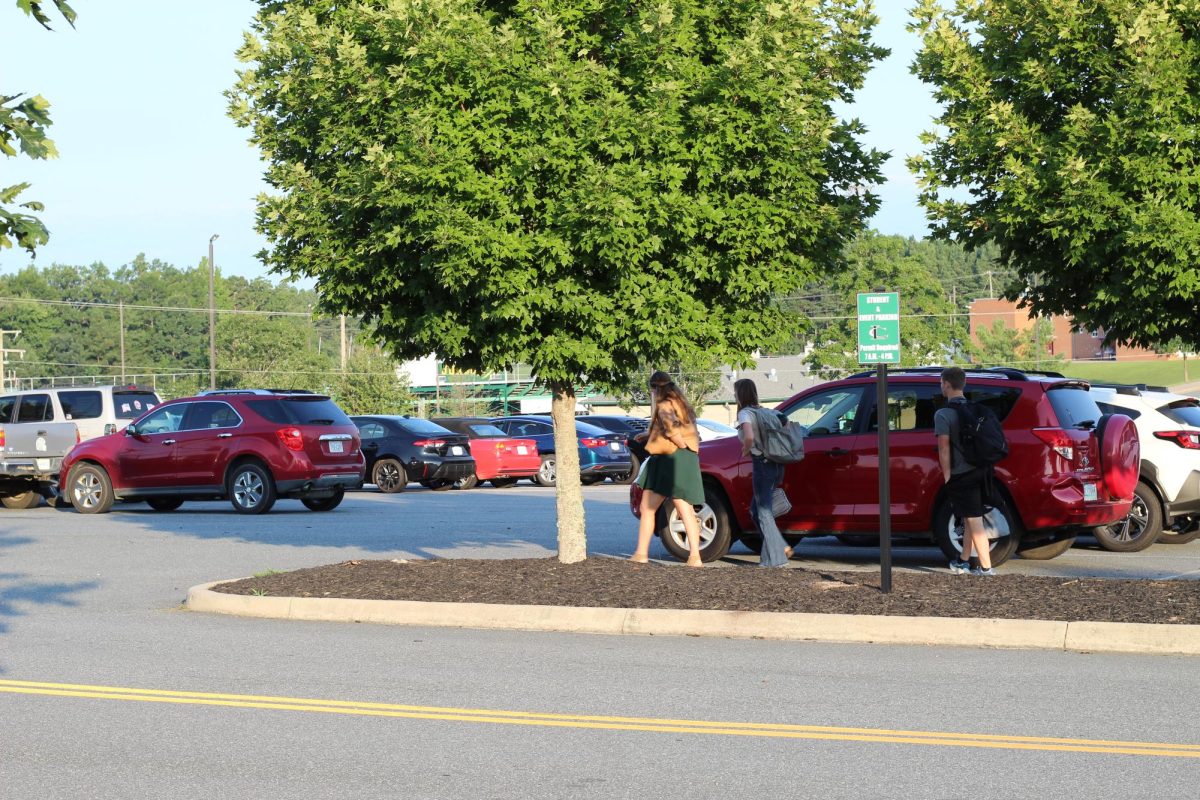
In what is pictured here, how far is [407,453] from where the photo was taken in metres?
30.8

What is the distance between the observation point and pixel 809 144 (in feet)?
40.3

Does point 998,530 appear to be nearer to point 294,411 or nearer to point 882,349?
point 882,349

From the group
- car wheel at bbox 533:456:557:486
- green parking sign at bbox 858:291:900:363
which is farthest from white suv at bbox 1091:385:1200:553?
car wheel at bbox 533:456:557:486

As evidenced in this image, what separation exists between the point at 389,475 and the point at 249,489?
758 centimetres

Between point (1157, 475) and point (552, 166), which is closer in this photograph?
point (552, 166)

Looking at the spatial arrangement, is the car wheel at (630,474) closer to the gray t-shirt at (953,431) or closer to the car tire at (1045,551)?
the car tire at (1045,551)

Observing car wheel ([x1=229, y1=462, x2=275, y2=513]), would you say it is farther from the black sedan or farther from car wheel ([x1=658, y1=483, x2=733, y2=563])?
car wheel ([x1=658, y1=483, x2=733, y2=563])

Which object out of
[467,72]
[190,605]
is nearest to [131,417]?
[190,605]

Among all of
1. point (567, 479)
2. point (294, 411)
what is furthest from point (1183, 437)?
point (294, 411)

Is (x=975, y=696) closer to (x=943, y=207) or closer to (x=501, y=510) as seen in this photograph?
(x=943, y=207)

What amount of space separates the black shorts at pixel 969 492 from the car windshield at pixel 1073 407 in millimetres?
1694

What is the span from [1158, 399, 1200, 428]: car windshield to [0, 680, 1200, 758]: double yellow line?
412 inches

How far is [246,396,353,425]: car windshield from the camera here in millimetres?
23281

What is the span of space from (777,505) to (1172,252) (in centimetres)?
519
